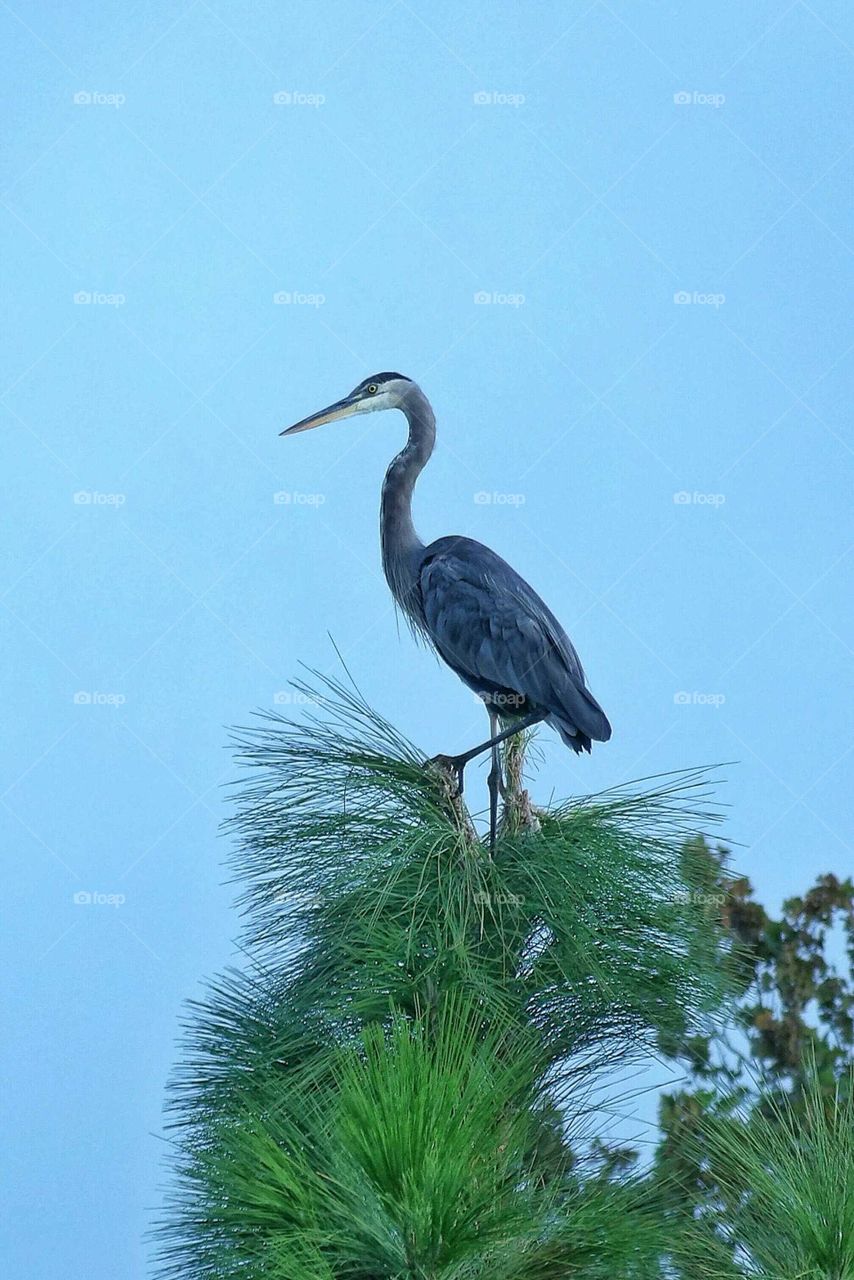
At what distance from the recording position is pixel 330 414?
16.7 ft

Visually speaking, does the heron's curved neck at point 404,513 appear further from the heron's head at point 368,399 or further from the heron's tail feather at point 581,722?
the heron's tail feather at point 581,722

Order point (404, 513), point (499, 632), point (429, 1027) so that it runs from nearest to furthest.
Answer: point (429, 1027) < point (499, 632) < point (404, 513)

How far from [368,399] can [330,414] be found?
14 centimetres

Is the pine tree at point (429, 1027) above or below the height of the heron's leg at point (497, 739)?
below

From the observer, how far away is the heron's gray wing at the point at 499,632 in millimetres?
3912

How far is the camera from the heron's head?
493 cm

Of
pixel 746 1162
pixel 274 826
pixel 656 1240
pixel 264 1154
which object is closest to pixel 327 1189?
pixel 264 1154

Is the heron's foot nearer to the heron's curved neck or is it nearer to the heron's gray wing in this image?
the heron's gray wing

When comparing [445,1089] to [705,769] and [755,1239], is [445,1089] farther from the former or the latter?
[705,769]

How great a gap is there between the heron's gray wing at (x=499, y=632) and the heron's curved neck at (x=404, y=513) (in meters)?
0.12
